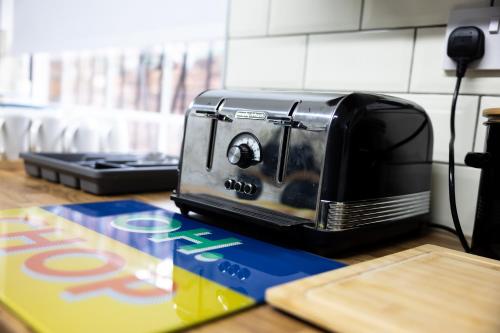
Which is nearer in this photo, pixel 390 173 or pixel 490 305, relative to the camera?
pixel 490 305

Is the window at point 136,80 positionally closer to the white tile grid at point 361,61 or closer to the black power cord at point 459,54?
the white tile grid at point 361,61

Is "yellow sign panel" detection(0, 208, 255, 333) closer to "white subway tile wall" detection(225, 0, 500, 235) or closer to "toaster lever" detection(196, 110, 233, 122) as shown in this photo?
"toaster lever" detection(196, 110, 233, 122)

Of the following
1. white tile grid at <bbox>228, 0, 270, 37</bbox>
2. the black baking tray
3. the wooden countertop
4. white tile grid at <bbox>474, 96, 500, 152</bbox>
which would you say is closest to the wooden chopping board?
the wooden countertop

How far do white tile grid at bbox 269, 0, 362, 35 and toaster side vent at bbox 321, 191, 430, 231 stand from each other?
383 mm

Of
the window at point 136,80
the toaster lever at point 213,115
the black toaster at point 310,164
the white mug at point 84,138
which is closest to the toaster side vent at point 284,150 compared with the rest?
the black toaster at point 310,164

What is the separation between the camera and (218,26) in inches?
52.0

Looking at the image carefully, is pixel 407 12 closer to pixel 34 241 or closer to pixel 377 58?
pixel 377 58

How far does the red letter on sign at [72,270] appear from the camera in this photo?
0.47m

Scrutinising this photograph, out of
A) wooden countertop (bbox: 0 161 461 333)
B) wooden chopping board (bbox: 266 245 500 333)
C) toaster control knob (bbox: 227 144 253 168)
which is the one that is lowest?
wooden countertop (bbox: 0 161 461 333)

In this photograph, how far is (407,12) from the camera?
866 millimetres

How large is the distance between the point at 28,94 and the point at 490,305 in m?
2.59

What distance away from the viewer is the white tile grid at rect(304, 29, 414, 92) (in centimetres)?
88

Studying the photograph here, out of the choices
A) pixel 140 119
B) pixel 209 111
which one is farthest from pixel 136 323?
pixel 140 119

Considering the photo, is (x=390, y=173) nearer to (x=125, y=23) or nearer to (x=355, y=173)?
(x=355, y=173)
